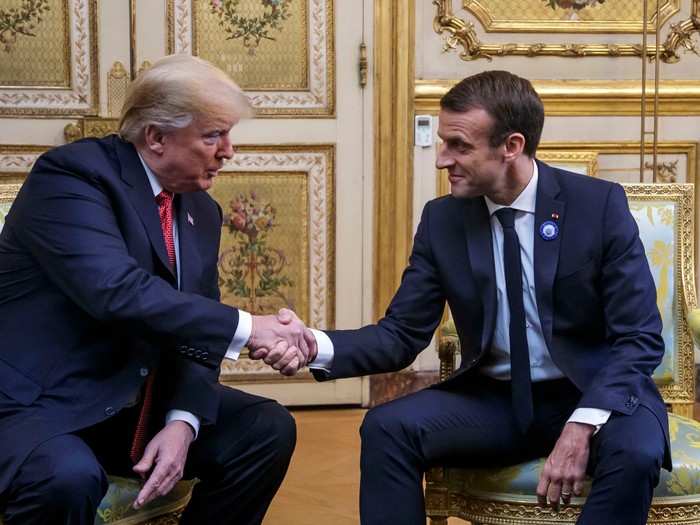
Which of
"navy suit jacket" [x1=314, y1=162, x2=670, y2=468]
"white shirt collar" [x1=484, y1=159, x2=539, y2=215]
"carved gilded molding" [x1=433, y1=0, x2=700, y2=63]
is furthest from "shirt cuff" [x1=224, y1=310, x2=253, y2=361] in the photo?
"carved gilded molding" [x1=433, y1=0, x2=700, y2=63]

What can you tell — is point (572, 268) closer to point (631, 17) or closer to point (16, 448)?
point (16, 448)

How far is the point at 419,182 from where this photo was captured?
15.6ft

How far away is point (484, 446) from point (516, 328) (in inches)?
10.9

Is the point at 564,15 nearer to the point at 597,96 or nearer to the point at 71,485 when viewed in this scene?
the point at 597,96

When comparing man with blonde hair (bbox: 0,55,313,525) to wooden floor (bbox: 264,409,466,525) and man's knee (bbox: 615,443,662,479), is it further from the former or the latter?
wooden floor (bbox: 264,409,466,525)

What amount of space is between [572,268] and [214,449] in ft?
2.94

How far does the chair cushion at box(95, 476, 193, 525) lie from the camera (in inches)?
94.6

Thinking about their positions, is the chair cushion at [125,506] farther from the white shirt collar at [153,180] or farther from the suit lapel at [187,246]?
the white shirt collar at [153,180]

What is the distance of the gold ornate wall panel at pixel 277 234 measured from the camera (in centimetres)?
468

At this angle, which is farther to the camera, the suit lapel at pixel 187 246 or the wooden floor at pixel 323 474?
the wooden floor at pixel 323 474

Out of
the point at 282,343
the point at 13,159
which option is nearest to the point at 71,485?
the point at 282,343

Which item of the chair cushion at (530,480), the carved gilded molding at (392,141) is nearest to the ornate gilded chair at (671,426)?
the chair cushion at (530,480)

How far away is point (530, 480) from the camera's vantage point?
2.54m

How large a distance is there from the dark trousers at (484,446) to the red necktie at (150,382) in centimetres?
47
